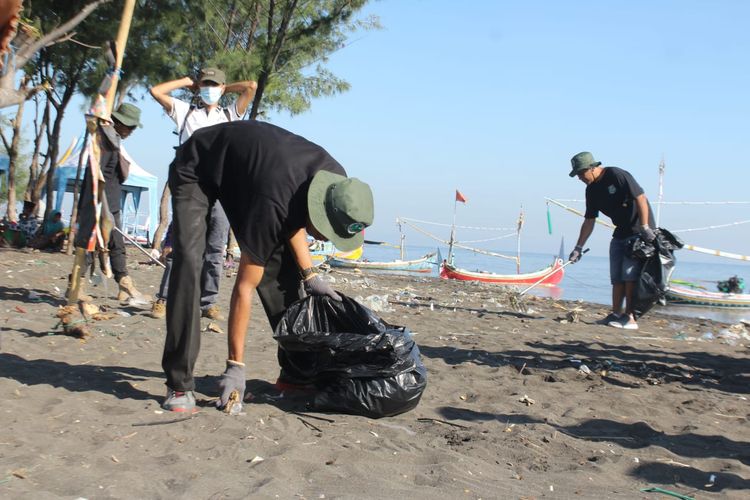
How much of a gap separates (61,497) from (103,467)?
0.31m

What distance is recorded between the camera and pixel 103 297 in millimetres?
6930

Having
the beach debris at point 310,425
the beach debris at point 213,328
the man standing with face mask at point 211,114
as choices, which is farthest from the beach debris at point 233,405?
the beach debris at point 213,328

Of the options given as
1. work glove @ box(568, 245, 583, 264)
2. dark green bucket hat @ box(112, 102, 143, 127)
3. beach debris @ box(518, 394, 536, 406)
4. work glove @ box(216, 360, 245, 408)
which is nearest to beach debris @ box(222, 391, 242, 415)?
work glove @ box(216, 360, 245, 408)

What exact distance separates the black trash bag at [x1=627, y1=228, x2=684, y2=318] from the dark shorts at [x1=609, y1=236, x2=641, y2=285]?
8cm

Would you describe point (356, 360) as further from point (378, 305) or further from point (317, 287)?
point (378, 305)

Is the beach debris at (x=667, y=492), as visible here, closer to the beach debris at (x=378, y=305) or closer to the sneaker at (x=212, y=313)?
the sneaker at (x=212, y=313)

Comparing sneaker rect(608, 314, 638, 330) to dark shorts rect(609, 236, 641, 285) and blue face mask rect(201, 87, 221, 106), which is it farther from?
blue face mask rect(201, 87, 221, 106)

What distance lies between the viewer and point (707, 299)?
21219 millimetres

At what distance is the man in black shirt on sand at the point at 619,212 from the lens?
7906mm

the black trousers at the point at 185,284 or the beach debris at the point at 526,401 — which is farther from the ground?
the black trousers at the point at 185,284

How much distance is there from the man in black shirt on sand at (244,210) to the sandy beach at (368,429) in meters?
0.35

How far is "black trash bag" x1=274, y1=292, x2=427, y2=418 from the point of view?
3.51 meters

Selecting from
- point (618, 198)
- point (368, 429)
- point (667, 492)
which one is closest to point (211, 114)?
point (368, 429)

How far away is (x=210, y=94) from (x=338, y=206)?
269cm
